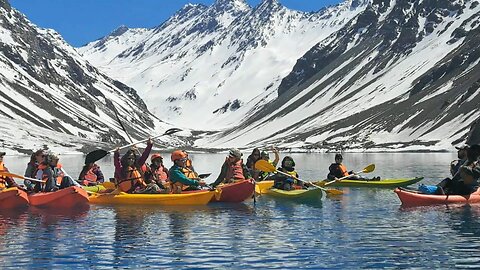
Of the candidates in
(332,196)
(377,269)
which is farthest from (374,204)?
(377,269)

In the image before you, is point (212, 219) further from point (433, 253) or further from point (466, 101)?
point (466, 101)

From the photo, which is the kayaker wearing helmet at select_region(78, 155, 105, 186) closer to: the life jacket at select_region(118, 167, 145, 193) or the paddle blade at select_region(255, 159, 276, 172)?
the life jacket at select_region(118, 167, 145, 193)

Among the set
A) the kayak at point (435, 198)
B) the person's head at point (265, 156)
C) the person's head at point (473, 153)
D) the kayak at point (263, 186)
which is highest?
the person's head at point (265, 156)

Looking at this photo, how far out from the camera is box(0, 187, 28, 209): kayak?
31.5 meters

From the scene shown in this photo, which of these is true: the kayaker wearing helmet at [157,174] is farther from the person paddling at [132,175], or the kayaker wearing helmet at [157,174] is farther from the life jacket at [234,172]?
the life jacket at [234,172]

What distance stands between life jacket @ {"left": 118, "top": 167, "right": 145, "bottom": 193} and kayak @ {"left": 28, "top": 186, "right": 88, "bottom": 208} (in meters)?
1.91

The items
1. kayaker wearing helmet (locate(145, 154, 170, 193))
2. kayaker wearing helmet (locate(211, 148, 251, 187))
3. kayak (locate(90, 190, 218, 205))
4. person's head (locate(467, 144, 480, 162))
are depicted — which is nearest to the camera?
person's head (locate(467, 144, 480, 162))

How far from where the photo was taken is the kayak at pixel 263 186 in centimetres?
3791

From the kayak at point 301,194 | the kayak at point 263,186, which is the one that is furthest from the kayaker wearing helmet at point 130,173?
the kayak at point 263,186

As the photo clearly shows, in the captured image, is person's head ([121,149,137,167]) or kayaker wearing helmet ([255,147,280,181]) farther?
kayaker wearing helmet ([255,147,280,181])

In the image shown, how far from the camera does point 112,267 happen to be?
19656 mm

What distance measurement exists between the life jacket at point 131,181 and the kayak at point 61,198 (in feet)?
6.25

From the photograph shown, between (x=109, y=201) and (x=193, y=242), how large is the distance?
35.4 ft

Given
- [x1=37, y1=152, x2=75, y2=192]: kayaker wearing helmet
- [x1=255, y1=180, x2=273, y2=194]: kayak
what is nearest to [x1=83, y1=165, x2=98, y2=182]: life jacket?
[x1=37, y1=152, x2=75, y2=192]: kayaker wearing helmet
